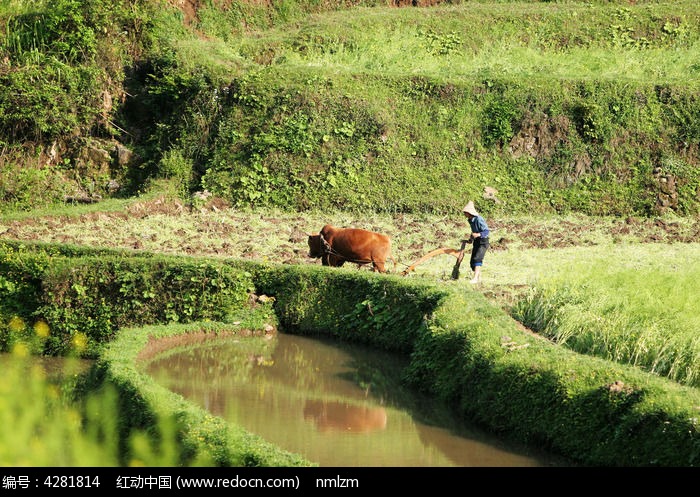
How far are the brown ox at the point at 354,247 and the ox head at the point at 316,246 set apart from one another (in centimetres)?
2

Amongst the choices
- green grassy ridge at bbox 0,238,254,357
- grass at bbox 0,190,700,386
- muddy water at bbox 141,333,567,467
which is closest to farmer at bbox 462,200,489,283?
grass at bbox 0,190,700,386

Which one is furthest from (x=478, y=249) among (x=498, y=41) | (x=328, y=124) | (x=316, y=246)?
(x=498, y=41)

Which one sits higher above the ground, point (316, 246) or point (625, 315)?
point (625, 315)

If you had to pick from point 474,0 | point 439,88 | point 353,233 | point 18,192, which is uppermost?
point 474,0

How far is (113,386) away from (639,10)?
25194 mm

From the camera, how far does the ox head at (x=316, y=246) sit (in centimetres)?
1723

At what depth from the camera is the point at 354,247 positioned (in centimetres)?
1667

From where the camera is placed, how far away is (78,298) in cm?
1472

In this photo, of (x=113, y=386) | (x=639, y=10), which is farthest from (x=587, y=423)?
(x=639, y=10)

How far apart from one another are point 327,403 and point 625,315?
3780mm

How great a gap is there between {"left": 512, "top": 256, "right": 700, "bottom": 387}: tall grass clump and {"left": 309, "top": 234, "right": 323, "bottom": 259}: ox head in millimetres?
4030

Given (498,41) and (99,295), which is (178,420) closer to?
(99,295)
